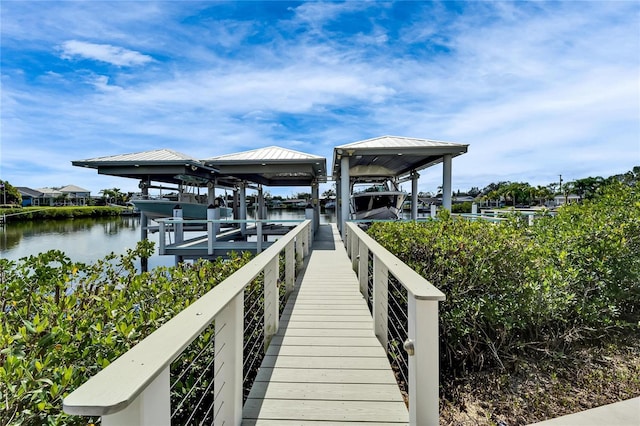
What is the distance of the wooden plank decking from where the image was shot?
206 cm

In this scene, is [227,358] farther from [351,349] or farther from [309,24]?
[309,24]

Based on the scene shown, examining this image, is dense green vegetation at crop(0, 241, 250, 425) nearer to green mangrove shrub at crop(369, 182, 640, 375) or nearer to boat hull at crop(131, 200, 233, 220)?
green mangrove shrub at crop(369, 182, 640, 375)

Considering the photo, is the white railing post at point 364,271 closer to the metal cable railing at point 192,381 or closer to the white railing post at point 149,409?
the metal cable railing at point 192,381

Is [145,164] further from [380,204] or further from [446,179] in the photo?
[446,179]

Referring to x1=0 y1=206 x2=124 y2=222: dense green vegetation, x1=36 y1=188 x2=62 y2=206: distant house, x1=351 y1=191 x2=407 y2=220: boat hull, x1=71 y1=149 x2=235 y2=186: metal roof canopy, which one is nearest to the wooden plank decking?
x1=71 y1=149 x2=235 y2=186: metal roof canopy

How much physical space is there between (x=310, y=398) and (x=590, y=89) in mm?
9025

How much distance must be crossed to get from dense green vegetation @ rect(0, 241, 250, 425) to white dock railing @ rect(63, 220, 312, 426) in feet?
1.59

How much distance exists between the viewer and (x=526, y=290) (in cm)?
317

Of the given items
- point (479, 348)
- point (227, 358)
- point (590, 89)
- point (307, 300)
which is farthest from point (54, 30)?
point (590, 89)

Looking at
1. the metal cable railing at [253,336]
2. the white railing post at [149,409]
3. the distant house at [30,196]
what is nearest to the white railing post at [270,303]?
the metal cable railing at [253,336]

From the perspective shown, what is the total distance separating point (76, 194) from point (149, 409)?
80375 millimetres

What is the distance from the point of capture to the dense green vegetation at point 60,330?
4.26ft

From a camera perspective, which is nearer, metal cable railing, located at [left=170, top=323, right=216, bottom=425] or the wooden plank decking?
metal cable railing, located at [left=170, top=323, right=216, bottom=425]

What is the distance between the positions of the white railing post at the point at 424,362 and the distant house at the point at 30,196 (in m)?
72.9
